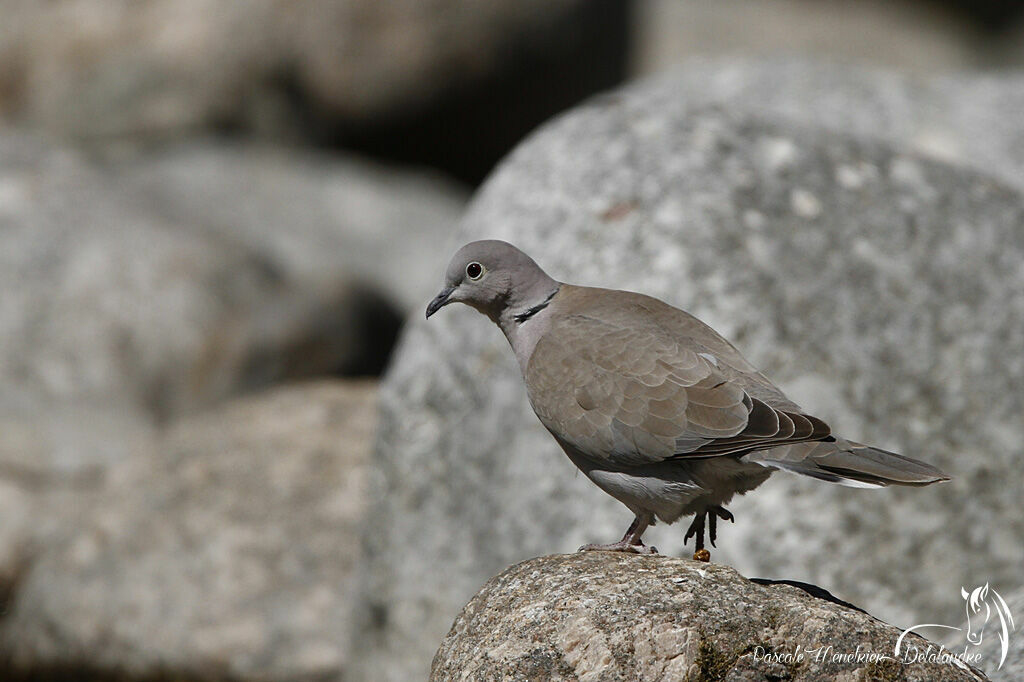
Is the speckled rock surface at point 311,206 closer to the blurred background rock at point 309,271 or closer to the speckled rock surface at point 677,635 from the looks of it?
the blurred background rock at point 309,271

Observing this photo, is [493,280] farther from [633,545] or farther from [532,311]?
[633,545]

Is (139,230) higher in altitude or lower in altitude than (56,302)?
higher

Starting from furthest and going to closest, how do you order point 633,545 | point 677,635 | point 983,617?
point 983,617 → point 633,545 → point 677,635

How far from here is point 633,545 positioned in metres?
4.38

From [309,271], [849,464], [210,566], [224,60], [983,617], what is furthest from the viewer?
[224,60]

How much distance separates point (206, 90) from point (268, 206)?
1417 millimetres

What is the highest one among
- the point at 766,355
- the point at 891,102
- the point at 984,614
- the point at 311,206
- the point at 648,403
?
the point at 311,206

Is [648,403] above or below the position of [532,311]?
below

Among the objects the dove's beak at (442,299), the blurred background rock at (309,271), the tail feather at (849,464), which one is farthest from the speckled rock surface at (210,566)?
the tail feather at (849,464)

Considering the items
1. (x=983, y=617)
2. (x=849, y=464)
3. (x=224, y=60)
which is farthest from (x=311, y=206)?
(x=849, y=464)

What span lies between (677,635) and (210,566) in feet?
14.1

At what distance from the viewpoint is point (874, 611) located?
5.79 meters

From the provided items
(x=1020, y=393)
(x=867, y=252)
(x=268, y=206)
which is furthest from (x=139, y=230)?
(x=1020, y=393)

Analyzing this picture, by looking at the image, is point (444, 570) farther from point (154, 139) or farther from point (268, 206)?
point (154, 139)
